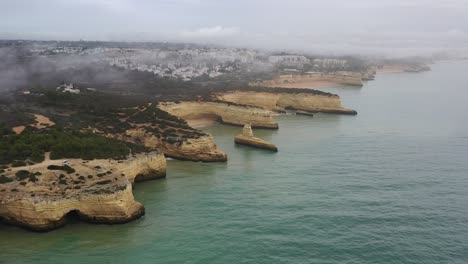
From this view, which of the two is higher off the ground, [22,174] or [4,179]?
[22,174]

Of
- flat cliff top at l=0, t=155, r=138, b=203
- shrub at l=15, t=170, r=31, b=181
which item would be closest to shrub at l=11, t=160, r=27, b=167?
flat cliff top at l=0, t=155, r=138, b=203

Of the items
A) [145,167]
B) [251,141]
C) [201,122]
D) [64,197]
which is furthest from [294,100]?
[64,197]

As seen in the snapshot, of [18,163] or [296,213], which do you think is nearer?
[296,213]

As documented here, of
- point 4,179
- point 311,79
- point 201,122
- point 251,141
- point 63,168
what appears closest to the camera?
point 4,179

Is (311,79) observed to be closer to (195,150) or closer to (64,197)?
(195,150)

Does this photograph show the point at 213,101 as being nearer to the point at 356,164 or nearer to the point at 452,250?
the point at 356,164

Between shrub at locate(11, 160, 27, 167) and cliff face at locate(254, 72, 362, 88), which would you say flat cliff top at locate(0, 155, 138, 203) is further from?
cliff face at locate(254, 72, 362, 88)
